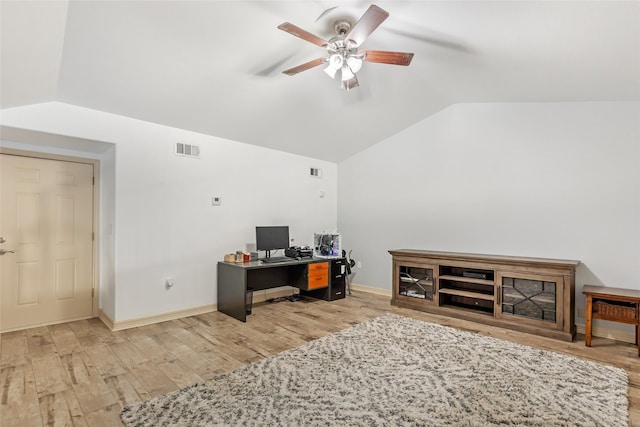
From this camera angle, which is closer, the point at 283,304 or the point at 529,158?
the point at 529,158

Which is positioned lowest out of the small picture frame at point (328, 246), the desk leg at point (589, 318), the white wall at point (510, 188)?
the desk leg at point (589, 318)

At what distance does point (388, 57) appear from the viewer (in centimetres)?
271

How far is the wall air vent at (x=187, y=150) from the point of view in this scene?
4207 millimetres

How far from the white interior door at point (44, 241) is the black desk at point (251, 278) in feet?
5.61

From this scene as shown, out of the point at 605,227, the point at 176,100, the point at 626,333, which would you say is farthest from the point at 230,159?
the point at 626,333

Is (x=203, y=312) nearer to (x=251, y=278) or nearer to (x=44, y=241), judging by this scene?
(x=251, y=278)

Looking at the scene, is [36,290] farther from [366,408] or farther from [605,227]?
[605,227]

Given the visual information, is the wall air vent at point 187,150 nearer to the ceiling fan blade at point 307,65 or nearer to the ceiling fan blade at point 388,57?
the ceiling fan blade at point 307,65

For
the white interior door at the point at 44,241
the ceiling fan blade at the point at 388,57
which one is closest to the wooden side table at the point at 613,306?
the ceiling fan blade at the point at 388,57

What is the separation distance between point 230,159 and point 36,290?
2796mm

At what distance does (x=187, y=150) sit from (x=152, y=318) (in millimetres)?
2132

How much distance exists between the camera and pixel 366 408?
2.22 meters

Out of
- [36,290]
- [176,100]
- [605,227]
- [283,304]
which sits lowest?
[283,304]

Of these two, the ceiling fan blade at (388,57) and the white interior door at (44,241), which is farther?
the white interior door at (44,241)
